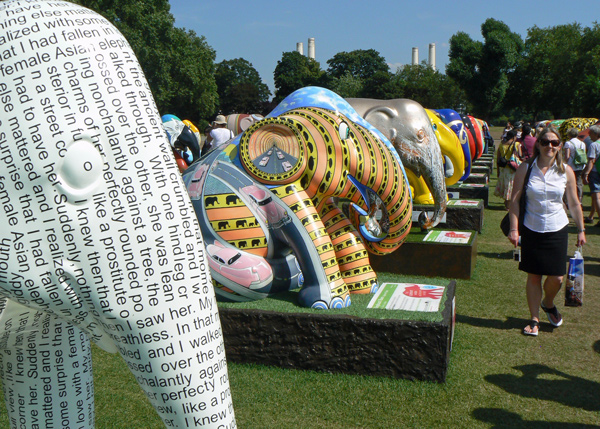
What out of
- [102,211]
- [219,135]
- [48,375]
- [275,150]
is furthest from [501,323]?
[219,135]

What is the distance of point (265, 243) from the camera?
3762mm

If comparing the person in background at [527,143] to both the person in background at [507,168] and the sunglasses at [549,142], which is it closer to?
the person in background at [507,168]

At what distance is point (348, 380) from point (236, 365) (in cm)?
78

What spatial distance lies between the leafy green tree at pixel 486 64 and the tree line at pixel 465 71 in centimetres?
6

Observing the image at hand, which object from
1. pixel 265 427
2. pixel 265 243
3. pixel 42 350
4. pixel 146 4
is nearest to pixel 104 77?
pixel 42 350

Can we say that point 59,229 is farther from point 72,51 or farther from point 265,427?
point 265,427

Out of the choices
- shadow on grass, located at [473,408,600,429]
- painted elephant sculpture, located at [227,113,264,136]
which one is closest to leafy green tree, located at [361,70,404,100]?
painted elephant sculpture, located at [227,113,264,136]

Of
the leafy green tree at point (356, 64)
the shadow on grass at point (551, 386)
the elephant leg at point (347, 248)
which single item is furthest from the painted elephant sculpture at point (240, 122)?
the leafy green tree at point (356, 64)

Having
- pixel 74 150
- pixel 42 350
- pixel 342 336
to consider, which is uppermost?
pixel 74 150

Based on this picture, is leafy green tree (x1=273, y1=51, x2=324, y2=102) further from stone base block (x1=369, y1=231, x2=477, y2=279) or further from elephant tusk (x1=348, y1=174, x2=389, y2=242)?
elephant tusk (x1=348, y1=174, x2=389, y2=242)

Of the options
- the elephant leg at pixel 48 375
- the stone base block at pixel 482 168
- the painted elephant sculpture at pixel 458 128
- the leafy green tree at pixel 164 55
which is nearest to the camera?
the elephant leg at pixel 48 375

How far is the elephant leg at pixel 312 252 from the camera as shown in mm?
3641

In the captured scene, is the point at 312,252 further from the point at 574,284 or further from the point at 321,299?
the point at 574,284

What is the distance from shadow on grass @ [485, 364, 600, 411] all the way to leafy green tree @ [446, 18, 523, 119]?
1411 inches
